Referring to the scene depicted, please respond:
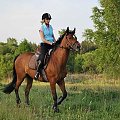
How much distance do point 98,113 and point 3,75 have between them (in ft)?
75.8

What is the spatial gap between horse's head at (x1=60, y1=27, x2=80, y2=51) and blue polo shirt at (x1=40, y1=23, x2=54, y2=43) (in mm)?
555

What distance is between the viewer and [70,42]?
29.4 feet

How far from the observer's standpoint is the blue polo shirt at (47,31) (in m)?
9.61

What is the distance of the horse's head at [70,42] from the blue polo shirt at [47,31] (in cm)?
56

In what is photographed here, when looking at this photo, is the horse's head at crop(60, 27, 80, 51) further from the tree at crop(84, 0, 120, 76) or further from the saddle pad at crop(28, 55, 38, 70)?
the tree at crop(84, 0, 120, 76)

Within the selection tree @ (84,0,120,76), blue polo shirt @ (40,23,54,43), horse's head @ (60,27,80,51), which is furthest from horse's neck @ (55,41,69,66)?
tree @ (84,0,120,76)

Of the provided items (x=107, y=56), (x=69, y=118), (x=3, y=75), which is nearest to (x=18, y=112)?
(x=69, y=118)

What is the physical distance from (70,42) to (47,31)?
1035 millimetres

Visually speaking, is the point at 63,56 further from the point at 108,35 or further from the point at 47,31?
the point at 108,35

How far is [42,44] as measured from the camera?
9.66m

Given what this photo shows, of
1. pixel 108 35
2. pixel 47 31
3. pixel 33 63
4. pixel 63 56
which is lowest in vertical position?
pixel 33 63

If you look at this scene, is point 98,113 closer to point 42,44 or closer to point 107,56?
point 42,44

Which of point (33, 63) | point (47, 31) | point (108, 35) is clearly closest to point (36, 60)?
point (33, 63)

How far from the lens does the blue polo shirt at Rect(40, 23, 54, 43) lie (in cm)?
961
